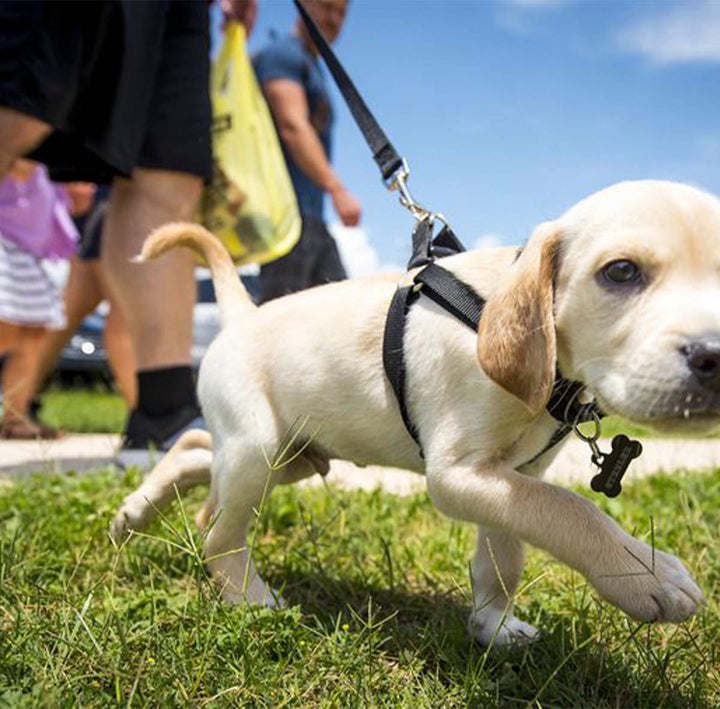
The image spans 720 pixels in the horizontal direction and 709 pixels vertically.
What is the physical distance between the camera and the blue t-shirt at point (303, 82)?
5.30m

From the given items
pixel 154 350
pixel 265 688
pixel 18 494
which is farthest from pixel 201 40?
pixel 265 688

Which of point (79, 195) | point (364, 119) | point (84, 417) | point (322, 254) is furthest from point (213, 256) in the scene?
point (84, 417)

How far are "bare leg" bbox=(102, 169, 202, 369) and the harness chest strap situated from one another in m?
2.05

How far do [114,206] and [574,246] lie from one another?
2739mm

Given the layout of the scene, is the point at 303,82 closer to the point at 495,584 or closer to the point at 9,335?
the point at 9,335

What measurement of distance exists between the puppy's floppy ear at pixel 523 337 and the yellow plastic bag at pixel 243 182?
259 centimetres

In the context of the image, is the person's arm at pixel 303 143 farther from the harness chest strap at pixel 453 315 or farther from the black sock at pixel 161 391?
the harness chest strap at pixel 453 315

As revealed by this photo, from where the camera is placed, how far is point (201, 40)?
161 inches

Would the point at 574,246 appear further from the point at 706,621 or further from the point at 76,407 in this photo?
the point at 76,407

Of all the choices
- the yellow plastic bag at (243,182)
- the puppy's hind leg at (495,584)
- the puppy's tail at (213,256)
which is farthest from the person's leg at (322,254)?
the puppy's hind leg at (495,584)

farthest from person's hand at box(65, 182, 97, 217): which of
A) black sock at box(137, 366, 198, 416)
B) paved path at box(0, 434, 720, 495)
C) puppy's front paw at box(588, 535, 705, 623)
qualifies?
puppy's front paw at box(588, 535, 705, 623)

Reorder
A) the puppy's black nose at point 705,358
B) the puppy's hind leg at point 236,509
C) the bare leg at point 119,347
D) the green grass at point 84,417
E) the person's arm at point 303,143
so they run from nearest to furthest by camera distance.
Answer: the puppy's black nose at point 705,358 → the puppy's hind leg at point 236,509 → the person's arm at point 303,143 → the bare leg at point 119,347 → the green grass at point 84,417

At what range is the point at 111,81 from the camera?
12.3ft

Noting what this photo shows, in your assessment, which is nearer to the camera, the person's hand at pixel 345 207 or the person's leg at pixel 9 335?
the person's hand at pixel 345 207
